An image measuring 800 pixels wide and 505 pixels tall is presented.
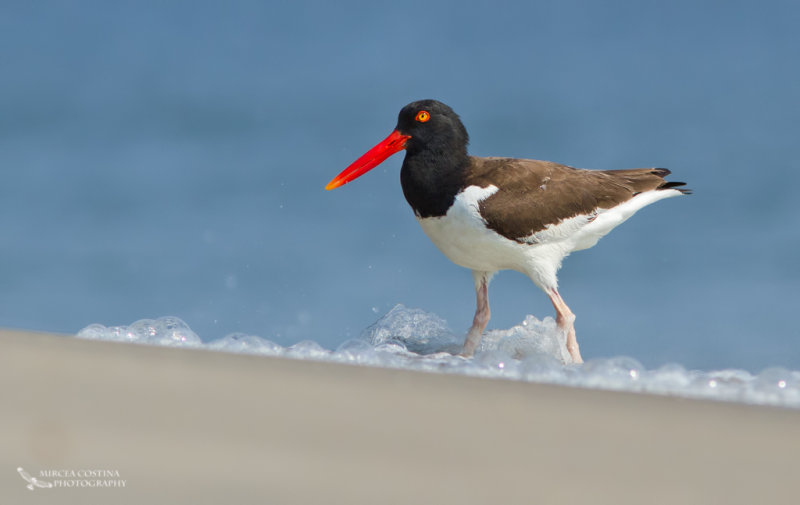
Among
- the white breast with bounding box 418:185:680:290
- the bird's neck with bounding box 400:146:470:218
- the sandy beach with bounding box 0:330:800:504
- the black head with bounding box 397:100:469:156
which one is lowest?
the sandy beach with bounding box 0:330:800:504

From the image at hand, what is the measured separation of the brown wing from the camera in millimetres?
3887

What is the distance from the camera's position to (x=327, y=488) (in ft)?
4.65

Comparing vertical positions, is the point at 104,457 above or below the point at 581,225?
below

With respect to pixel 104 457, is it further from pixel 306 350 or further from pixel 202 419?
pixel 306 350

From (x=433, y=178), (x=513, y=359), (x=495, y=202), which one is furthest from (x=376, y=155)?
(x=513, y=359)

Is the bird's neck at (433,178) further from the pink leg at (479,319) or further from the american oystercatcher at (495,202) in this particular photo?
the pink leg at (479,319)

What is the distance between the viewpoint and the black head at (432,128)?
4.12 metres

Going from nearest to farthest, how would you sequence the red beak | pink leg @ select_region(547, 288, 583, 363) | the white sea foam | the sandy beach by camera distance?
1. the sandy beach
2. the white sea foam
3. pink leg @ select_region(547, 288, 583, 363)
4. the red beak

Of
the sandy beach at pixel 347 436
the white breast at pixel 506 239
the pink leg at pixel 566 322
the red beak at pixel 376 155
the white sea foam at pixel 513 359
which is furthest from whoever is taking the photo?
the red beak at pixel 376 155

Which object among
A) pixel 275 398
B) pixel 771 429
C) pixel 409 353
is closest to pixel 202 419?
pixel 275 398

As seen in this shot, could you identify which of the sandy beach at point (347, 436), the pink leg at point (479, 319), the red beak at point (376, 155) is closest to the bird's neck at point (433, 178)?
the red beak at point (376, 155)

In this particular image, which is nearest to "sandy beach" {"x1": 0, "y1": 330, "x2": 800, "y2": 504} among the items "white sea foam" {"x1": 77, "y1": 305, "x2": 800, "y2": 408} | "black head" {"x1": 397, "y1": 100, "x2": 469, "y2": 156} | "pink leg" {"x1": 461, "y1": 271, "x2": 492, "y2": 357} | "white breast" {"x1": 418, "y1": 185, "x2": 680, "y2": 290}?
"white sea foam" {"x1": 77, "y1": 305, "x2": 800, "y2": 408}

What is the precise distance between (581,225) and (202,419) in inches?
116

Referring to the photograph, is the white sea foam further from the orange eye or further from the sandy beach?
the orange eye
